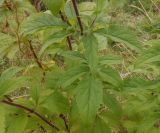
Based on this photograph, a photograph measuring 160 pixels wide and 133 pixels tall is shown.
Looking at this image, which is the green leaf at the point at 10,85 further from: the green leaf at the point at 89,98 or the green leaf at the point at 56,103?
the green leaf at the point at 89,98

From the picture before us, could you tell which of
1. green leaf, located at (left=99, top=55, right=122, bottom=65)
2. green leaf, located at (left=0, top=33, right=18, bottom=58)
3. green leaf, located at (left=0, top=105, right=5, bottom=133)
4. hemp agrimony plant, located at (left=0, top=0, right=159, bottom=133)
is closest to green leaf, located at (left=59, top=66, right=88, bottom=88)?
hemp agrimony plant, located at (left=0, top=0, right=159, bottom=133)

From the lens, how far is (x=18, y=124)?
1698mm

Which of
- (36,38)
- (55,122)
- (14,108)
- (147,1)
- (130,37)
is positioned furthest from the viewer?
(147,1)

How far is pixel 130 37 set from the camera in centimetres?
147

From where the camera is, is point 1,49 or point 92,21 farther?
point 1,49

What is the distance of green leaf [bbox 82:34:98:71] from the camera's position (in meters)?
1.40

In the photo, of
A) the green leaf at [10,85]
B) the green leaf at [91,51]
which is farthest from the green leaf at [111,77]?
the green leaf at [10,85]

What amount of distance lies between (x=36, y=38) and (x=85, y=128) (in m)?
0.58

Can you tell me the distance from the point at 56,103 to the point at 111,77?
272 millimetres

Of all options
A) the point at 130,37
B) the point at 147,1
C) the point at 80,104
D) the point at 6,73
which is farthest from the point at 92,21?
the point at 147,1

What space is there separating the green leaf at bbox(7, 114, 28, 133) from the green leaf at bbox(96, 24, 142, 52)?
512 millimetres

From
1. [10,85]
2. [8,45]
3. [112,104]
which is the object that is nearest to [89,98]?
[112,104]

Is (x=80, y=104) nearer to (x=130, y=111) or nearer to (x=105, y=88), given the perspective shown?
(x=105, y=88)

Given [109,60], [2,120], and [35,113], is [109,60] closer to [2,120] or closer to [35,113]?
[35,113]
